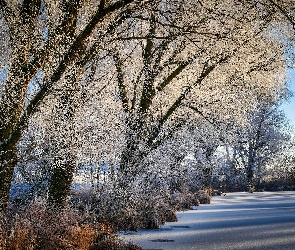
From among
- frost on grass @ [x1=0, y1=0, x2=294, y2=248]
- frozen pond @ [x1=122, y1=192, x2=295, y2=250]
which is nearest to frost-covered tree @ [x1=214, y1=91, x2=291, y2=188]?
frost on grass @ [x1=0, y1=0, x2=294, y2=248]

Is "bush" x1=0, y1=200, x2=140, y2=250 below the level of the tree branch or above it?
below

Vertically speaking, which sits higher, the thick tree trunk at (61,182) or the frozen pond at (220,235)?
the thick tree trunk at (61,182)

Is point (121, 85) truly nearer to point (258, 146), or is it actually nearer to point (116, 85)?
point (116, 85)

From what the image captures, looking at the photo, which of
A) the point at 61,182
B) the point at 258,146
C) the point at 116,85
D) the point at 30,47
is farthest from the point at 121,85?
the point at 258,146

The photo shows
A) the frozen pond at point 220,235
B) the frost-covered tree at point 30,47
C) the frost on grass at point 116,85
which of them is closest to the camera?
the frost-covered tree at point 30,47

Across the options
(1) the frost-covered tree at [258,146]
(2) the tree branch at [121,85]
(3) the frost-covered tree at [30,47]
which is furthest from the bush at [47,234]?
(1) the frost-covered tree at [258,146]

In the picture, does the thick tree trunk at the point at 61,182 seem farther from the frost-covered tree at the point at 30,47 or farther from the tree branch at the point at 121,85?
the tree branch at the point at 121,85

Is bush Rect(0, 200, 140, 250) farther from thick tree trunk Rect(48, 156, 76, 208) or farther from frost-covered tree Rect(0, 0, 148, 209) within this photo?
thick tree trunk Rect(48, 156, 76, 208)

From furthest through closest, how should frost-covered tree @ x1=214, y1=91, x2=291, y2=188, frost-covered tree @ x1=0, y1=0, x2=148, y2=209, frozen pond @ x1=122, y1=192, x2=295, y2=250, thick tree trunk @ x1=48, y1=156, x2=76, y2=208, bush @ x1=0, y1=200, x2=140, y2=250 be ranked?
frost-covered tree @ x1=214, y1=91, x2=291, y2=188, thick tree trunk @ x1=48, y1=156, x2=76, y2=208, frozen pond @ x1=122, y1=192, x2=295, y2=250, frost-covered tree @ x1=0, y1=0, x2=148, y2=209, bush @ x1=0, y1=200, x2=140, y2=250

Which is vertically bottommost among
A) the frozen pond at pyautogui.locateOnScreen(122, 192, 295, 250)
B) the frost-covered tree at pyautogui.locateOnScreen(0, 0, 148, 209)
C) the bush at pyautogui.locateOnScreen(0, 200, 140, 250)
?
the frozen pond at pyautogui.locateOnScreen(122, 192, 295, 250)

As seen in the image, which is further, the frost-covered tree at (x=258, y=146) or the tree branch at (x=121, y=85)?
the frost-covered tree at (x=258, y=146)

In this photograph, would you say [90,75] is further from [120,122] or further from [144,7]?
[144,7]

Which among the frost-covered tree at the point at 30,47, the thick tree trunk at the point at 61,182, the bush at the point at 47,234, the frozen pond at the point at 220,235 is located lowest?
the frozen pond at the point at 220,235

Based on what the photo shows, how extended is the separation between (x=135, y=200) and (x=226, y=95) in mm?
6628
